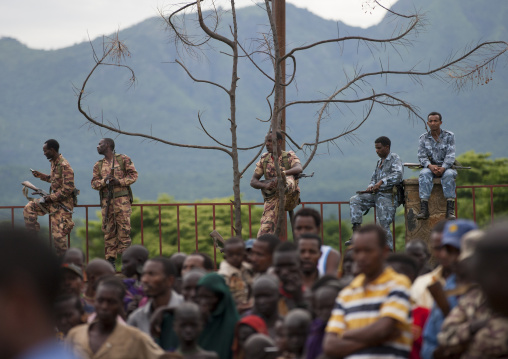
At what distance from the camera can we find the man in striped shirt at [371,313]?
147 inches

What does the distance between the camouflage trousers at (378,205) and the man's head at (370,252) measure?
578 centimetres

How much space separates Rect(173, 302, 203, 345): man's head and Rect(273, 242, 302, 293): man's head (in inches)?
27.5

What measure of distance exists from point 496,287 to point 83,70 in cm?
13019

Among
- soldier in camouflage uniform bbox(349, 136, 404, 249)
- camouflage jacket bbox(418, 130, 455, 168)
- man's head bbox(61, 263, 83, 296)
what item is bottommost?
man's head bbox(61, 263, 83, 296)

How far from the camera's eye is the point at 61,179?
10.6m

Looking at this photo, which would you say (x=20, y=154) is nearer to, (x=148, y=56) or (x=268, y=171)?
(x=148, y=56)

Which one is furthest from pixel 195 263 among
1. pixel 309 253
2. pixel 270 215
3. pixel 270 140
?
pixel 270 215

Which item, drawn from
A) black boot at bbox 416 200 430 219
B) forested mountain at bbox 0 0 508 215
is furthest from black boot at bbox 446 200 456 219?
forested mountain at bbox 0 0 508 215

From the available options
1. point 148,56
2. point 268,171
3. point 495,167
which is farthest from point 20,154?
point 268,171

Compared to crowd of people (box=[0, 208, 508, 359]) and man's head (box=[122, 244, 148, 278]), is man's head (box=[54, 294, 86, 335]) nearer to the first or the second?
crowd of people (box=[0, 208, 508, 359])

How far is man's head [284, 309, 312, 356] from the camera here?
4.16 metres

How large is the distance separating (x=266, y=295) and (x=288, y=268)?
328 millimetres

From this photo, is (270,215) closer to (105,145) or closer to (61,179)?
(105,145)

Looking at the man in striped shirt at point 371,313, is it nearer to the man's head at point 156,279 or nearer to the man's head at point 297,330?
the man's head at point 297,330
